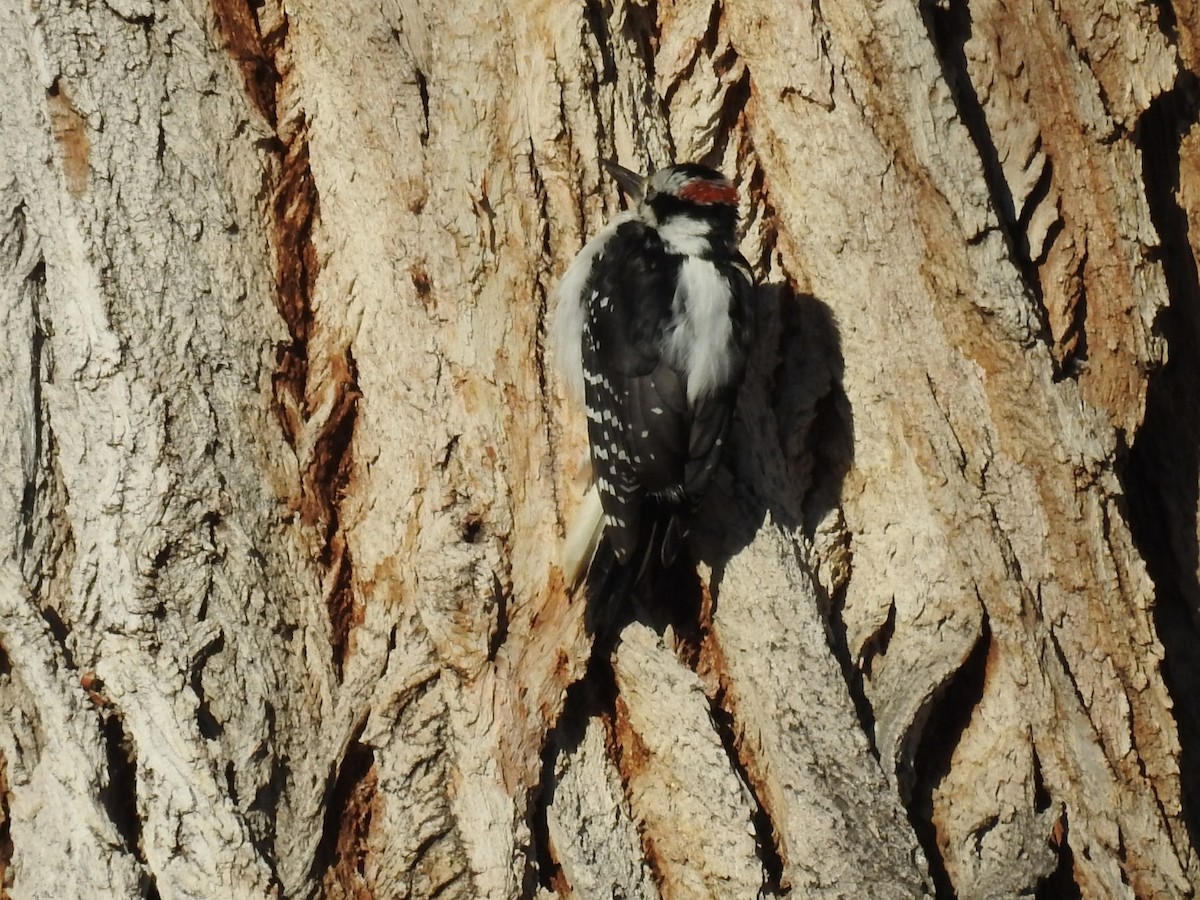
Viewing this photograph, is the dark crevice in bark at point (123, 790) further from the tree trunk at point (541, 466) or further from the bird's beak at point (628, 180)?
the bird's beak at point (628, 180)

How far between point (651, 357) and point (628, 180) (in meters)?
0.40

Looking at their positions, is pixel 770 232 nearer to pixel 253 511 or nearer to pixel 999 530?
pixel 999 530

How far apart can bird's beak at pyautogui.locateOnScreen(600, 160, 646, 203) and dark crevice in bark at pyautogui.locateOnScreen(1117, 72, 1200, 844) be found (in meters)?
1.42

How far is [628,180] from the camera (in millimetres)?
2895

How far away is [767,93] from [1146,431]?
141 centimetres


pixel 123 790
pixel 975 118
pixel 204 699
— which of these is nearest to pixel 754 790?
pixel 204 699

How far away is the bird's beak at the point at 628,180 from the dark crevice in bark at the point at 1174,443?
A: 142cm

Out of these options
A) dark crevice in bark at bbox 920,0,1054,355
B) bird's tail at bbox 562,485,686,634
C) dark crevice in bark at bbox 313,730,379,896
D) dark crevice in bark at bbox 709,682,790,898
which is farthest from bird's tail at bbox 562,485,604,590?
dark crevice in bark at bbox 920,0,1054,355

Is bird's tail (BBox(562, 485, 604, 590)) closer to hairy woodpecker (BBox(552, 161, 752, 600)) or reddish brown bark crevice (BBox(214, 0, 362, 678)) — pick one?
hairy woodpecker (BBox(552, 161, 752, 600))

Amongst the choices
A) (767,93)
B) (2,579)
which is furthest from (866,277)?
(2,579)

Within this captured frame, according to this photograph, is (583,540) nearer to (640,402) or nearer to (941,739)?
(640,402)

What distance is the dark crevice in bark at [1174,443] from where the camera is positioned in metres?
3.45

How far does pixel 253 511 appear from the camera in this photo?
2584mm

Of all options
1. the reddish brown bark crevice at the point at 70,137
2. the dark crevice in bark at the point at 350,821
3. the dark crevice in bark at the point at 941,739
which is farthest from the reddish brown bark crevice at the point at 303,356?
the dark crevice in bark at the point at 941,739
